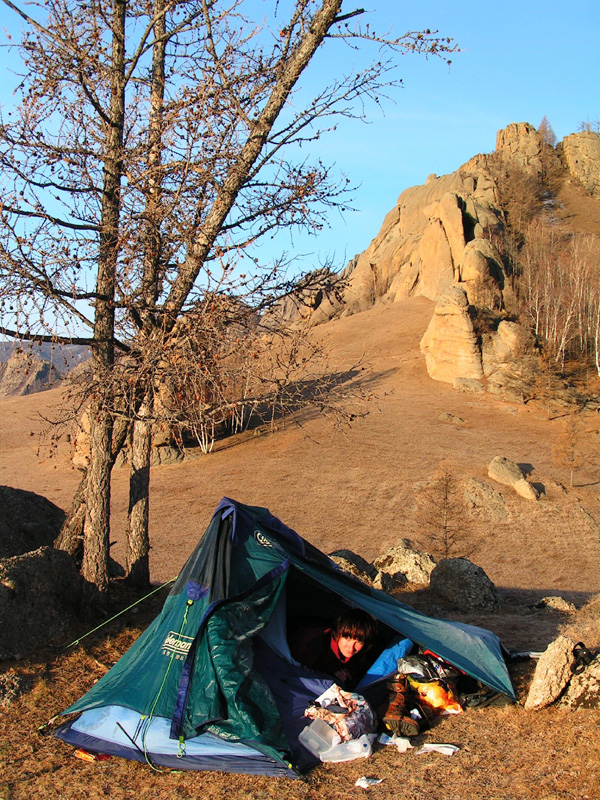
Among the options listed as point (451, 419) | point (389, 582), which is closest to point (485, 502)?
point (451, 419)

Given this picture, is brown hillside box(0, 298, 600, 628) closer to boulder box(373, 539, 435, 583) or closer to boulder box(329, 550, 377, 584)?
boulder box(373, 539, 435, 583)

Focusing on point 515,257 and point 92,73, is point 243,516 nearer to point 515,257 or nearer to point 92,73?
point 92,73

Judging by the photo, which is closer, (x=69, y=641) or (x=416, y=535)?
(x=69, y=641)

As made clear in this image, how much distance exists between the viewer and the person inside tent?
6043 mm

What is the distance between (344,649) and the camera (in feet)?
20.0

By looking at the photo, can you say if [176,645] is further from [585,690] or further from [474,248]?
[474,248]

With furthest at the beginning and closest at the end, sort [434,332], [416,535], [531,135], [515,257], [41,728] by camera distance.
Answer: [531,135], [515,257], [434,332], [416,535], [41,728]

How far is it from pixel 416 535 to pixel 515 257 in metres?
37.7

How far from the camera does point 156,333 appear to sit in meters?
6.96

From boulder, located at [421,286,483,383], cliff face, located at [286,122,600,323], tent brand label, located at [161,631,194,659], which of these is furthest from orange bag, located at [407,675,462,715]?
boulder, located at [421,286,483,383]

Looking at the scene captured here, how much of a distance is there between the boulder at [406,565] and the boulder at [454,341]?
84.7 ft

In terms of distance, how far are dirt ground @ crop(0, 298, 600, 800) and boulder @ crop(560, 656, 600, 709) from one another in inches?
5.1

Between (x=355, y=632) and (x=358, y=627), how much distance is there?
0.05 metres

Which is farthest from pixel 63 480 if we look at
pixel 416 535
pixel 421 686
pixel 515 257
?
pixel 515 257
